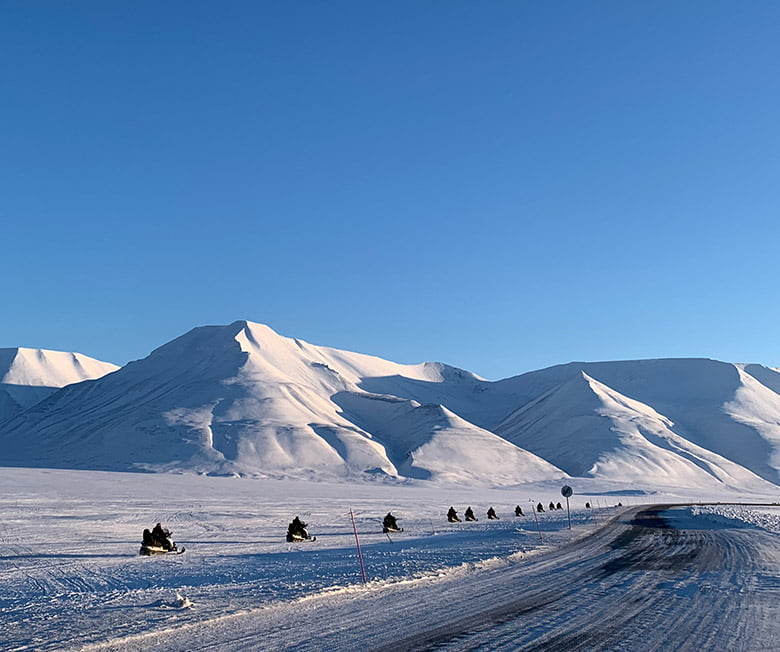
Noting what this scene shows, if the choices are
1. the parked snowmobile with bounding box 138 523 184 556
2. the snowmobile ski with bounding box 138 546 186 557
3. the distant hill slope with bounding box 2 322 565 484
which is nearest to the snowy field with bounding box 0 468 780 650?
the snowmobile ski with bounding box 138 546 186 557

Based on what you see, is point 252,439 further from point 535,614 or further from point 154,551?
point 535,614

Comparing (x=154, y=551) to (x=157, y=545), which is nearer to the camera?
(x=154, y=551)

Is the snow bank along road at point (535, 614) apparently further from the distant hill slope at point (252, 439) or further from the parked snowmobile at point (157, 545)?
the distant hill slope at point (252, 439)

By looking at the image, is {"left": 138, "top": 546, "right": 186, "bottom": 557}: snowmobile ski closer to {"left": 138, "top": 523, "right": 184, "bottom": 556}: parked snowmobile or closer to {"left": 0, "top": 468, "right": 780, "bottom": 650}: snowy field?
{"left": 138, "top": 523, "right": 184, "bottom": 556}: parked snowmobile

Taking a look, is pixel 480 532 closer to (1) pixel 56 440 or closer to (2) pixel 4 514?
(2) pixel 4 514

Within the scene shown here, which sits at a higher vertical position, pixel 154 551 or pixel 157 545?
pixel 157 545

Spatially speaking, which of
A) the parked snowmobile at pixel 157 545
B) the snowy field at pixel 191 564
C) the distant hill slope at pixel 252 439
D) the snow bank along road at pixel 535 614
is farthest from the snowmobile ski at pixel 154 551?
the distant hill slope at pixel 252 439

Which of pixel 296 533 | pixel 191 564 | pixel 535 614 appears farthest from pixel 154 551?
pixel 535 614

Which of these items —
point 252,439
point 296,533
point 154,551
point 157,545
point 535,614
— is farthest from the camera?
point 252,439

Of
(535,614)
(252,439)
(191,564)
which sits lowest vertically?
(535,614)

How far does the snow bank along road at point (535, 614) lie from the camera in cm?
1082

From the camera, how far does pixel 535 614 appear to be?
42.2 feet

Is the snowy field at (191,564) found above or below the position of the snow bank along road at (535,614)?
above

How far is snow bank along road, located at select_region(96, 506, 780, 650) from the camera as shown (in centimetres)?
1082
